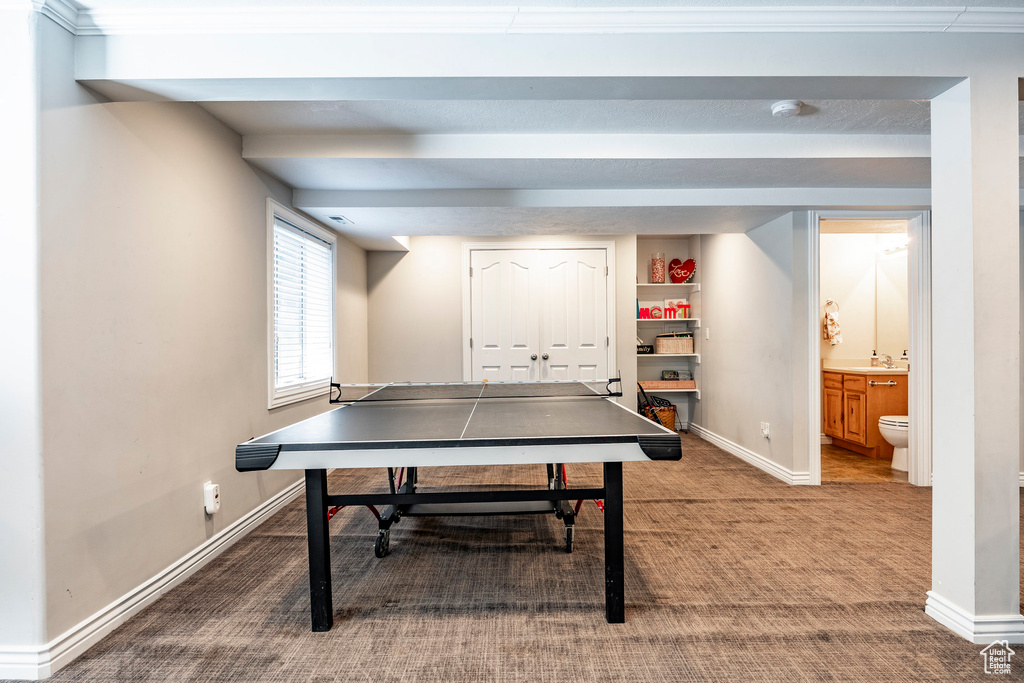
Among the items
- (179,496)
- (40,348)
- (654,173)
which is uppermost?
(654,173)

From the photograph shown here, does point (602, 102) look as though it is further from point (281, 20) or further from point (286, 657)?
point (286, 657)

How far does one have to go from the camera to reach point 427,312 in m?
5.77

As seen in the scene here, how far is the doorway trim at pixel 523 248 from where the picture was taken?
226 inches

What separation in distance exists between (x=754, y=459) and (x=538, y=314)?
2612 millimetres

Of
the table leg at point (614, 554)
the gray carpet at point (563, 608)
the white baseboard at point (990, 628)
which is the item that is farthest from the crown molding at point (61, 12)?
the white baseboard at point (990, 628)

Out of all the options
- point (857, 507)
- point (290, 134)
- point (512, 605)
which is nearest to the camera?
point (512, 605)

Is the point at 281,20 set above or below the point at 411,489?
above

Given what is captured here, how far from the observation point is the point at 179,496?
234 centimetres

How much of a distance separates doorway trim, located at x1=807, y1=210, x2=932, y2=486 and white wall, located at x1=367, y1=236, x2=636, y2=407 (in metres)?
2.13

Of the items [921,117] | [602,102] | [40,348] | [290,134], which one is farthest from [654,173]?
[40,348]

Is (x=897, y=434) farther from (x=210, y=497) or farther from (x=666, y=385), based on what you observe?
(x=210, y=497)

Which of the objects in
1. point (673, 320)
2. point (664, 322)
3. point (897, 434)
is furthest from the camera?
point (664, 322)

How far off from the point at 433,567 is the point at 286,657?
2.67ft

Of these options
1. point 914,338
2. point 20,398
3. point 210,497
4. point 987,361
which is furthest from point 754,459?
point 20,398
